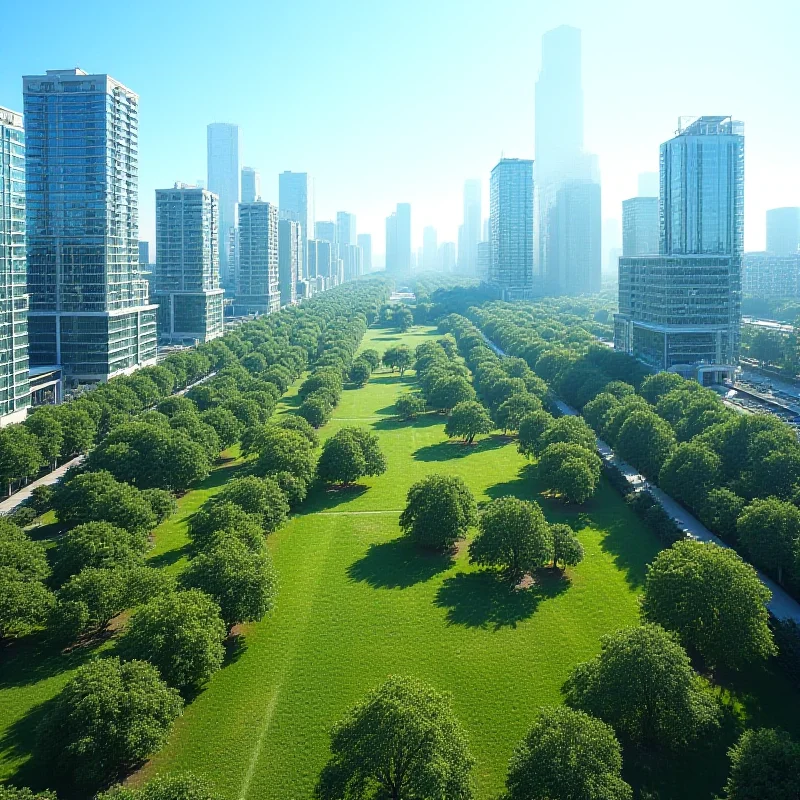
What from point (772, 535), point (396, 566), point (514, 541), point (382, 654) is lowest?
point (382, 654)

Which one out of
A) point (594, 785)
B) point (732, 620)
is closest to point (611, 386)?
point (732, 620)

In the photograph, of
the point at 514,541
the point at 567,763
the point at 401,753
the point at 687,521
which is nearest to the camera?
the point at 567,763

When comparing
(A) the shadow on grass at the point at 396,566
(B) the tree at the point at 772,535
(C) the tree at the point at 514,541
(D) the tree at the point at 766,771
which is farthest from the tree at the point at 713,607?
(A) the shadow on grass at the point at 396,566

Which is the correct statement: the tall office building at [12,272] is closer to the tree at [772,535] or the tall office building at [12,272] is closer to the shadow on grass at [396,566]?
the shadow on grass at [396,566]

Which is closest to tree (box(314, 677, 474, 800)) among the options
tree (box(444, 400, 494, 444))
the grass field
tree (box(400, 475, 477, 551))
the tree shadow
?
the grass field

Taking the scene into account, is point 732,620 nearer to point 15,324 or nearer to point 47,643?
point 47,643

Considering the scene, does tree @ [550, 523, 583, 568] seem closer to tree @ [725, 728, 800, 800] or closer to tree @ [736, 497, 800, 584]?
tree @ [736, 497, 800, 584]

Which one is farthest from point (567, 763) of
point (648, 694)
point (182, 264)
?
point (182, 264)

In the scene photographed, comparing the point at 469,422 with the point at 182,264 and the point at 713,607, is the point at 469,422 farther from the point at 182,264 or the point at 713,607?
the point at 182,264
